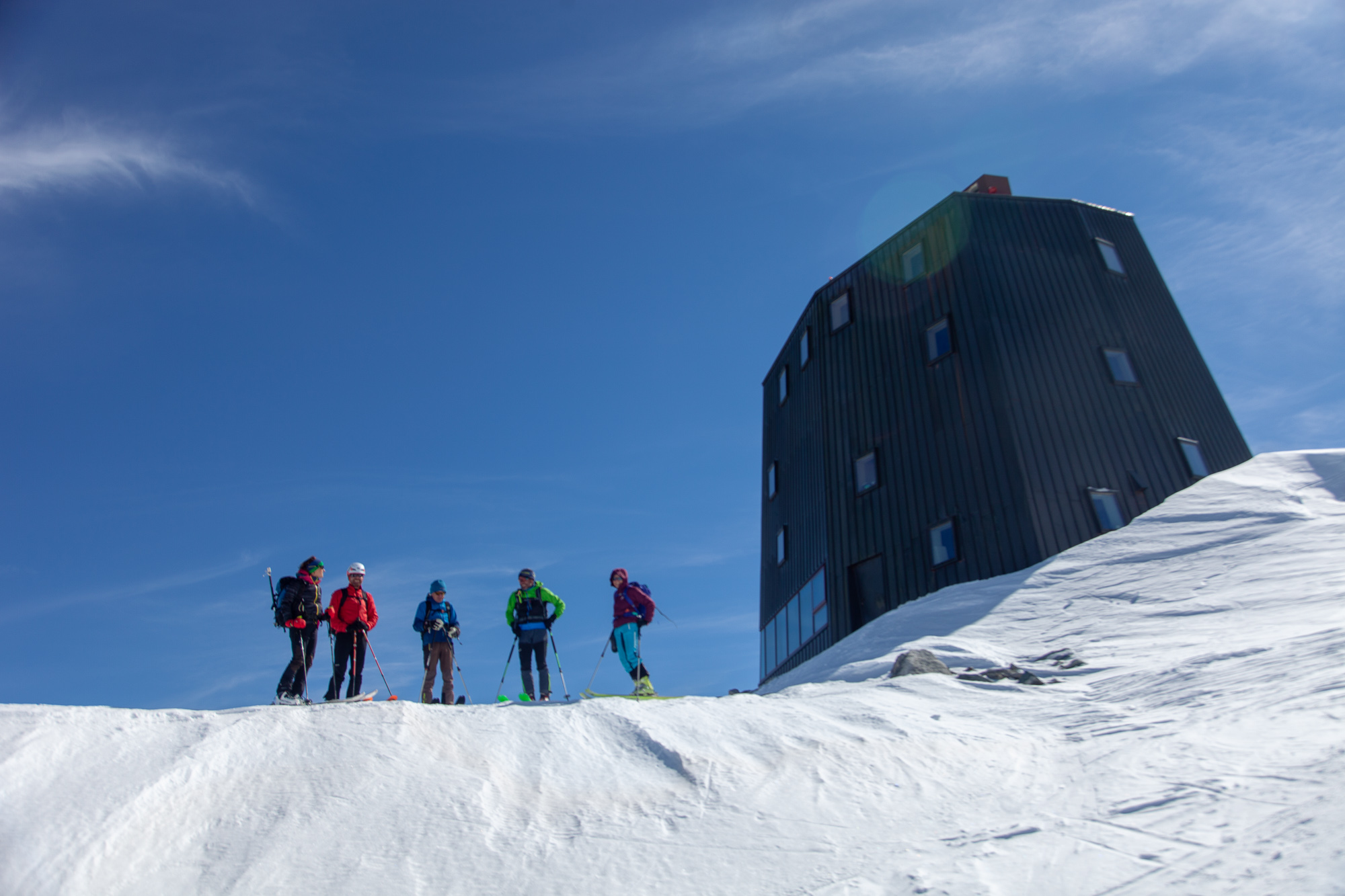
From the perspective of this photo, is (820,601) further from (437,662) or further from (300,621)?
(300,621)

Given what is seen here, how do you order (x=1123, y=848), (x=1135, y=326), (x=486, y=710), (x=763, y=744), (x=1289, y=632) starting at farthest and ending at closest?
(x=1135, y=326)
(x=1289, y=632)
(x=486, y=710)
(x=763, y=744)
(x=1123, y=848)

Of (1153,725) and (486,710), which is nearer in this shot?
(1153,725)

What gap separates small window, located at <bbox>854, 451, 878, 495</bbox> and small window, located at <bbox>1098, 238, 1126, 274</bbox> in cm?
712

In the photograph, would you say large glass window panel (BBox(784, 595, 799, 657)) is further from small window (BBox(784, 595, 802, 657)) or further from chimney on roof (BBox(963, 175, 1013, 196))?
chimney on roof (BBox(963, 175, 1013, 196))

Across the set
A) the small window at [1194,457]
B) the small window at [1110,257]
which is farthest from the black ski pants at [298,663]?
the small window at [1110,257]

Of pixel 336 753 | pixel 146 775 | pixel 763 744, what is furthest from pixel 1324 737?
pixel 146 775

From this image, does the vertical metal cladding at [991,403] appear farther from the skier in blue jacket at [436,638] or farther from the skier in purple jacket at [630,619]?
the skier in blue jacket at [436,638]

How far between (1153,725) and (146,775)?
279 inches

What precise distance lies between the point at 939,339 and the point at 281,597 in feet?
45.9

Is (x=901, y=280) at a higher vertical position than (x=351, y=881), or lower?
higher

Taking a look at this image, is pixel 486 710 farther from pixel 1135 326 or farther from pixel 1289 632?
pixel 1135 326

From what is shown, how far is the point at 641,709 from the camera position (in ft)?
25.0

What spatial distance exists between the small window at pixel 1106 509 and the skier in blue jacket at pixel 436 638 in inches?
469

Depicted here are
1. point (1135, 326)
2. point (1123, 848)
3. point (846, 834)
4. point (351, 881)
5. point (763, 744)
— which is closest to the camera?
point (1123, 848)
